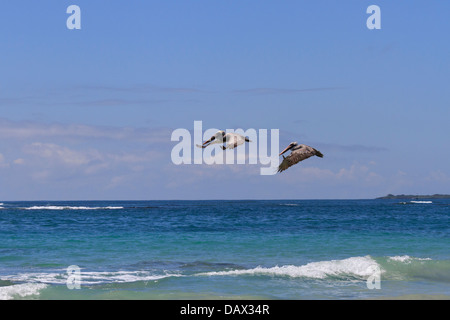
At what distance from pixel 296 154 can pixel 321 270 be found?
769cm

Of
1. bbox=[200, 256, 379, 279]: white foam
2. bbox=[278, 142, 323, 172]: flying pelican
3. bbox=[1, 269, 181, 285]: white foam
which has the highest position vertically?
bbox=[278, 142, 323, 172]: flying pelican

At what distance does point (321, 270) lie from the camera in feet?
68.3

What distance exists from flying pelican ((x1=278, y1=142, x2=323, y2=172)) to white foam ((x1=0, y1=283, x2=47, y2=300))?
754 centimetres

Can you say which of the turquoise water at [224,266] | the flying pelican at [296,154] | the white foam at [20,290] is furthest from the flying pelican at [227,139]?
the white foam at [20,290]

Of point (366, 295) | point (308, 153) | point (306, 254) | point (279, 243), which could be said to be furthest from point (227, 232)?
point (308, 153)

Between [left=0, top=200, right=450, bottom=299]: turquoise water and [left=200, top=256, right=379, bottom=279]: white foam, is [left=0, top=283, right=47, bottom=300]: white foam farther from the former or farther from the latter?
[left=200, top=256, right=379, bottom=279]: white foam

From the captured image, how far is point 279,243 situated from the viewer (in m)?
30.6

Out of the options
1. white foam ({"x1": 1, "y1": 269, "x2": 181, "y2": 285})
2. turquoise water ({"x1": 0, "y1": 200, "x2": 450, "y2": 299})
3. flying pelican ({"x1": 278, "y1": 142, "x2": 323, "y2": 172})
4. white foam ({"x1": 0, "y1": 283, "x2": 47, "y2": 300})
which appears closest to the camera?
flying pelican ({"x1": 278, "y1": 142, "x2": 323, "y2": 172})

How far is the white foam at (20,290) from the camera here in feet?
54.0

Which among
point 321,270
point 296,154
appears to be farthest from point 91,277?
point 296,154

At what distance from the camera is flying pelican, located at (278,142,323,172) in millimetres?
14172

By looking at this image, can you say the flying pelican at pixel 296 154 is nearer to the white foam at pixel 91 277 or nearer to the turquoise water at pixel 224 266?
the turquoise water at pixel 224 266

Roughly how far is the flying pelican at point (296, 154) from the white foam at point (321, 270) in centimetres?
657

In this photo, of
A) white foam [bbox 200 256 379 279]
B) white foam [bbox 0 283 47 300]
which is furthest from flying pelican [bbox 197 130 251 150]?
white foam [bbox 200 256 379 279]
